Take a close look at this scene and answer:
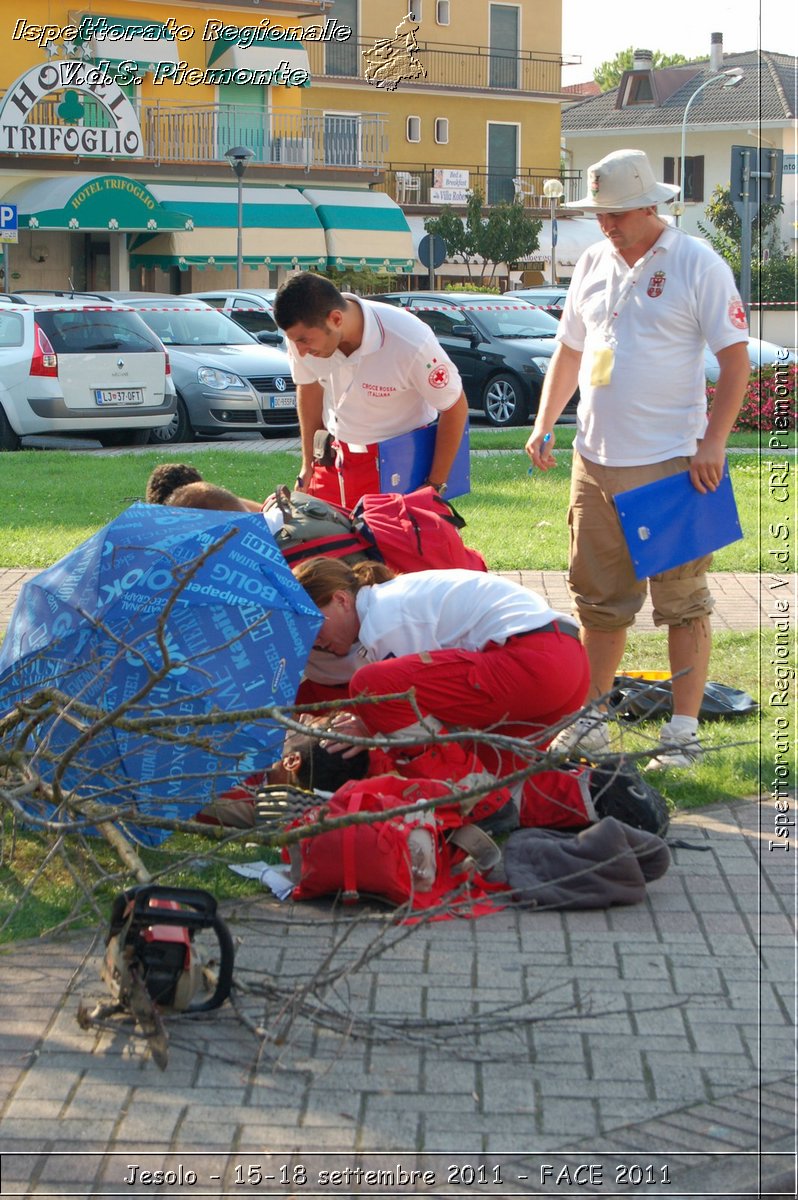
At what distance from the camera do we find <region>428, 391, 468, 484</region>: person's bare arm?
21.3ft

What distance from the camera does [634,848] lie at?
15.3 ft

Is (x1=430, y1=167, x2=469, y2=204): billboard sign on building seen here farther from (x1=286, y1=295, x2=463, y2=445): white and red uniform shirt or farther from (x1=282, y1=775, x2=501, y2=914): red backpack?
(x1=282, y1=775, x2=501, y2=914): red backpack

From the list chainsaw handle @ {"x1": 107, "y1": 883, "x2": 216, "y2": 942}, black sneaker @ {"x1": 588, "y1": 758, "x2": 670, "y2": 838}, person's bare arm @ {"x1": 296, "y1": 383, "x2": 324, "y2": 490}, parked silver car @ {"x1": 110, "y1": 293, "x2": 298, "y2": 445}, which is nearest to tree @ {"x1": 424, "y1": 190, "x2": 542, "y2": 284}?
parked silver car @ {"x1": 110, "y1": 293, "x2": 298, "y2": 445}

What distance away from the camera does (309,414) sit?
270 inches

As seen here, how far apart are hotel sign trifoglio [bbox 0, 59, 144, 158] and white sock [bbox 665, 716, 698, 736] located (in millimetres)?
28778

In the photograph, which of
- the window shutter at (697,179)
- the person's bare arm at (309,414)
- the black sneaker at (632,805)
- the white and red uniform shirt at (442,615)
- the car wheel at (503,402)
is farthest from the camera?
the window shutter at (697,179)

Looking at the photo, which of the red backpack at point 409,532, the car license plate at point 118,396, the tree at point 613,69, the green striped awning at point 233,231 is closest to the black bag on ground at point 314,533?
the red backpack at point 409,532

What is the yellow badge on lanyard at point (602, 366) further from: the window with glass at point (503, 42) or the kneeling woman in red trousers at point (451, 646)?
the window with glass at point (503, 42)

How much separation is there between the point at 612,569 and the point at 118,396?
11.6m

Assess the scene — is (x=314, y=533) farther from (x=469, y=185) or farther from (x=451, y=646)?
(x=469, y=185)

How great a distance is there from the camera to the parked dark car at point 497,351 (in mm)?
19875

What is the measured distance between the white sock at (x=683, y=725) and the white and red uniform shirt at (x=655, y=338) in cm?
95

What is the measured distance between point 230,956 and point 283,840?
347 millimetres

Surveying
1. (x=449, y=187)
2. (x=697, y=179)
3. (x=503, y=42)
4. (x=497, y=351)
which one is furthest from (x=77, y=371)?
(x=697, y=179)
